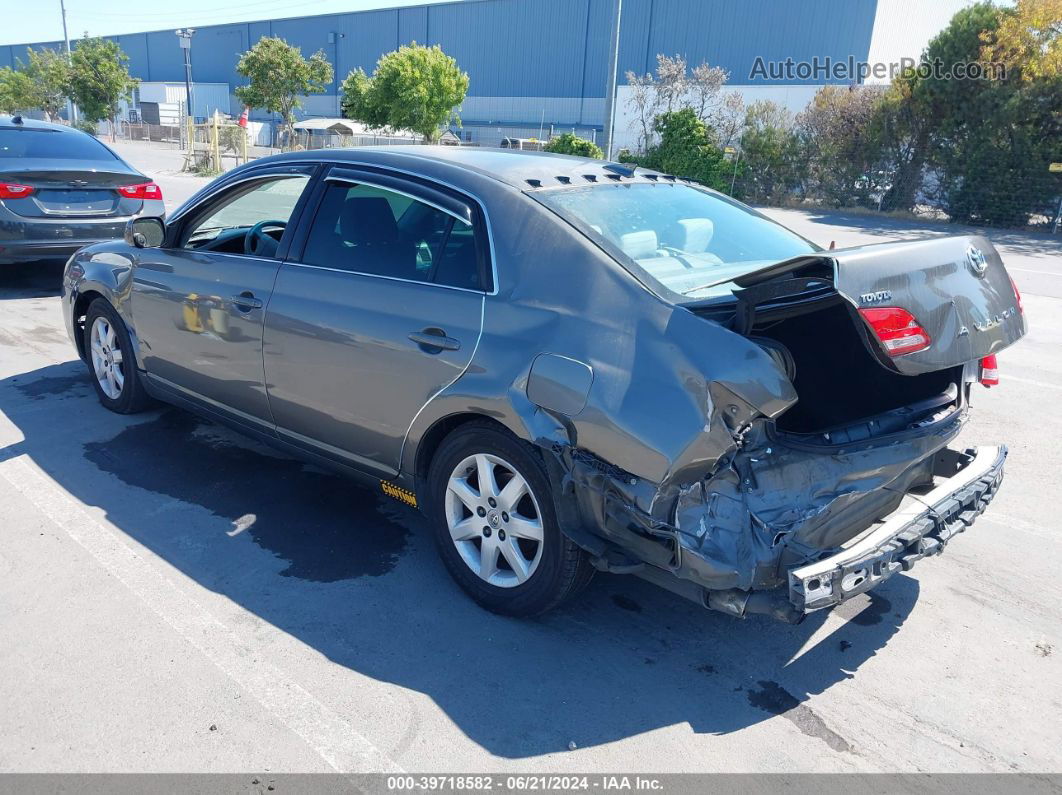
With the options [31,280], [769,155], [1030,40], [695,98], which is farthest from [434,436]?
[695,98]

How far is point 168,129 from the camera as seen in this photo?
58.7 m

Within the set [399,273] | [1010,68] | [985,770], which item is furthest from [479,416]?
[1010,68]

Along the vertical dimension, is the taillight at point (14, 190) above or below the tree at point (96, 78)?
below

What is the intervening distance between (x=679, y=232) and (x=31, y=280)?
9.11 metres

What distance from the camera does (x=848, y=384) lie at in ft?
11.6

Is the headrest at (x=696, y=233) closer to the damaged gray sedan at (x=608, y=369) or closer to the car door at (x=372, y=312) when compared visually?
the damaged gray sedan at (x=608, y=369)

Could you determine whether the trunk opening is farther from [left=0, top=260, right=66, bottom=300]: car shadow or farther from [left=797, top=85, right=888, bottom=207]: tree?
[left=797, top=85, right=888, bottom=207]: tree

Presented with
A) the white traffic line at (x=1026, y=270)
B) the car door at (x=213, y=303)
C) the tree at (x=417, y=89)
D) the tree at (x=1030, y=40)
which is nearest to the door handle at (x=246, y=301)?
the car door at (x=213, y=303)

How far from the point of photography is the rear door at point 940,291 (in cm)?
262

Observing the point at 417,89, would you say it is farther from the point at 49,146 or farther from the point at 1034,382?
the point at 1034,382

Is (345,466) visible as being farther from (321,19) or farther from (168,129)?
(321,19)

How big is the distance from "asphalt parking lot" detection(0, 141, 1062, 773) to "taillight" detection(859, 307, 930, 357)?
1.28 m

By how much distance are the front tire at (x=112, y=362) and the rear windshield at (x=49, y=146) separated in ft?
14.2

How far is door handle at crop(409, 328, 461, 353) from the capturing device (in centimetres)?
327
